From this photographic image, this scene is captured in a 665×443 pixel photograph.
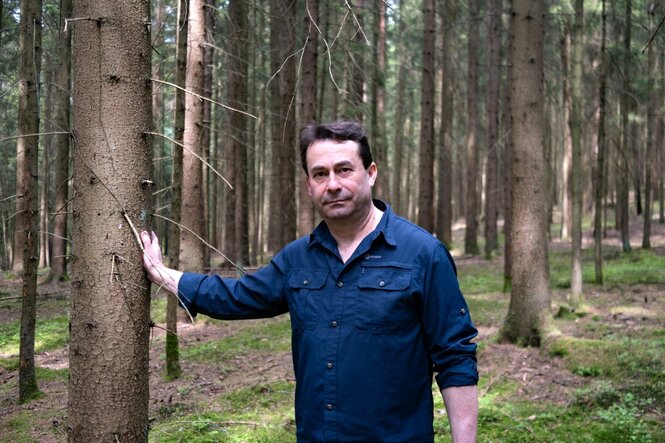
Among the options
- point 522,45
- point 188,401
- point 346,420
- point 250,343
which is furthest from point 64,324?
point 346,420

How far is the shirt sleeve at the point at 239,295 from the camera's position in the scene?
108 inches

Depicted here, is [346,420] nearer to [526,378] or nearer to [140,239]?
[140,239]

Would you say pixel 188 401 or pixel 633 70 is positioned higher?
pixel 633 70

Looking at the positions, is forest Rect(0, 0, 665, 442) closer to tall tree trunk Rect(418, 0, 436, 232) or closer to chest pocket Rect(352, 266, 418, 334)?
tall tree trunk Rect(418, 0, 436, 232)

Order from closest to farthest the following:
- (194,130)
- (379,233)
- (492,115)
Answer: (379,233) → (194,130) → (492,115)

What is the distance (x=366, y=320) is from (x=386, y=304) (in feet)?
0.34

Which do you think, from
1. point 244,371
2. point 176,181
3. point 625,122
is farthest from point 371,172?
point 625,122

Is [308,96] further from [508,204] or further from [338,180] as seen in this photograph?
[338,180]

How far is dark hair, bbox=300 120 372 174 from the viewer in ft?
8.39

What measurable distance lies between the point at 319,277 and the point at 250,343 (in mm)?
7045

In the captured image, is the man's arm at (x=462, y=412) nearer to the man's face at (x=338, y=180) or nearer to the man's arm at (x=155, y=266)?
the man's face at (x=338, y=180)

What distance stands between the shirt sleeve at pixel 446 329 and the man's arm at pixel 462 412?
0.11 ft

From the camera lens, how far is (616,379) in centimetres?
647

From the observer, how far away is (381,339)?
235 cm
